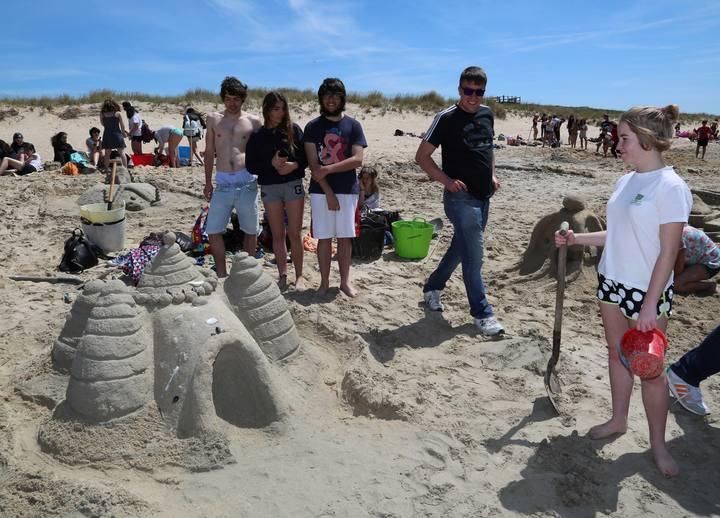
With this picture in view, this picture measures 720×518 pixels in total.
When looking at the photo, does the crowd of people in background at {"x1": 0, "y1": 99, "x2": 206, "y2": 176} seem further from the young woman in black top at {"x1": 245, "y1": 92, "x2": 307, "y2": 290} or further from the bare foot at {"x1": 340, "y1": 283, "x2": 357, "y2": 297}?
the bare foot at {"x1": 340, "y1": 283, "x2": 357, "y2": 297}

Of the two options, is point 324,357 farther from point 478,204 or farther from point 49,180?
point 49,180

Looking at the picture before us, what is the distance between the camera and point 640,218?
254cm

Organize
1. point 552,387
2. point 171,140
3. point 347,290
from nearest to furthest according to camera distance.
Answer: point 552,387, point 347,290, point 171,140

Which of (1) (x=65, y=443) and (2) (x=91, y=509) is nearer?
(2) (x=91, y=509)

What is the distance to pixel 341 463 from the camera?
9.15 ft

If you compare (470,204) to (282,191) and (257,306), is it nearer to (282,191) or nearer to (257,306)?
(282,191)

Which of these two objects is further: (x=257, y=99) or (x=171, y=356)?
(x=257, y=99)

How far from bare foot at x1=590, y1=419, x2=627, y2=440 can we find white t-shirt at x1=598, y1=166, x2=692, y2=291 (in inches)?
31.7

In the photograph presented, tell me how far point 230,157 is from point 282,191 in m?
0.48

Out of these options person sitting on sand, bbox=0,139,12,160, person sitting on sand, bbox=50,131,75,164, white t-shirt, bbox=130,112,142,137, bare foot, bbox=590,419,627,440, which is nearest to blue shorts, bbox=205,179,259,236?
bare foot, bbox=590,419,627,440

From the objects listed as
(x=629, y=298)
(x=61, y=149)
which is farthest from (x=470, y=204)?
(x=61, y=149)

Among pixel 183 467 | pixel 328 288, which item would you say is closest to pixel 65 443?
pixel 183 467

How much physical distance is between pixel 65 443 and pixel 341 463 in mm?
1313

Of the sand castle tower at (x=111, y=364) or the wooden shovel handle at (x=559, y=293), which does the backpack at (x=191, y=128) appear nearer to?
the sand castle tower at (x=111, y=364)
